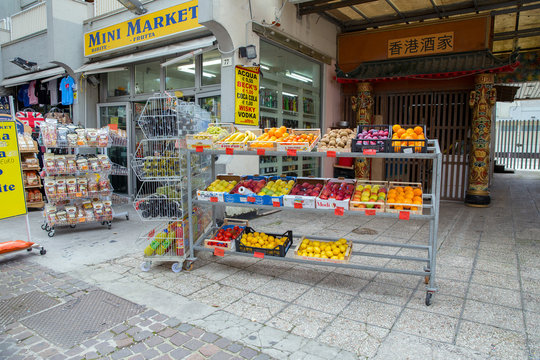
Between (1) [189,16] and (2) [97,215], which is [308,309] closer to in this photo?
(2) [97,215]

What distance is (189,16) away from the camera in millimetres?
6633

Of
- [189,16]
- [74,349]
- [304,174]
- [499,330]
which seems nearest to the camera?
[74,349]

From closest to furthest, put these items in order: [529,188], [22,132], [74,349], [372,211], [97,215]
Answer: [74,349], [372,211], [97,215], [22,132], [529,188]

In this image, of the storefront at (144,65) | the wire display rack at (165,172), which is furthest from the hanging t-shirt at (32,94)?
the wire display rack at (165,172)

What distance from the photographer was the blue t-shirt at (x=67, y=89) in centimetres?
906

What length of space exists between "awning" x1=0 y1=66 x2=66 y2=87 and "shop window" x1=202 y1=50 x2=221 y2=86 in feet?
14.4

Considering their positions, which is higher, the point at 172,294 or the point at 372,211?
the point at 372,211

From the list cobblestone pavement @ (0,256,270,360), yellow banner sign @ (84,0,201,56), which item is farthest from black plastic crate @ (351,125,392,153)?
yellow banner sign @ (84,0,201,56)

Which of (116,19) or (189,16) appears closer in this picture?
(189,16)

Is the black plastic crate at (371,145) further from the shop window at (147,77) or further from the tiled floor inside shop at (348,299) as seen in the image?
the shop window at (147,77)

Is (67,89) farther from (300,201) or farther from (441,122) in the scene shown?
(441,122)

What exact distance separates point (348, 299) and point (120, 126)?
775 cm

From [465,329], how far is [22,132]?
9335 mm

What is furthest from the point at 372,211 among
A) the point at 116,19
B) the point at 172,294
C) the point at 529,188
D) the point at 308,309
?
the point at 529,188
